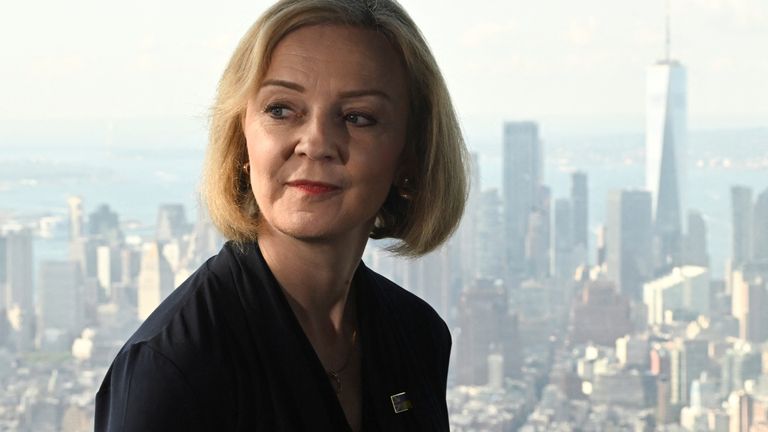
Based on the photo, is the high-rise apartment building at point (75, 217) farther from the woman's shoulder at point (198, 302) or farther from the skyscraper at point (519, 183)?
the woman's shoulder at point (198, 302)

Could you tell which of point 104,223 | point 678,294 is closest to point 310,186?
point 104,223

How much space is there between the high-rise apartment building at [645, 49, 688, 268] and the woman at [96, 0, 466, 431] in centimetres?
597

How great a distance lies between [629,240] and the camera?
723 cm

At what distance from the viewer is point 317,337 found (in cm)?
111

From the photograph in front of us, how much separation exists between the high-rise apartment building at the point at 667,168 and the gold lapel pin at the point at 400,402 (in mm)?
5971

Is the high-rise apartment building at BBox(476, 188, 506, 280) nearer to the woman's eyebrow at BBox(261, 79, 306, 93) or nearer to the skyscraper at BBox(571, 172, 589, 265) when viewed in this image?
the skyscraper at BBox(571, 172, 589, 265)

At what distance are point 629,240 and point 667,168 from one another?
500 mm

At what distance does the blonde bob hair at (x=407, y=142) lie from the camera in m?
1.04

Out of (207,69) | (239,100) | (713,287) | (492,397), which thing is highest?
(207,69)

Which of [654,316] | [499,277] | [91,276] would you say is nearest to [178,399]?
[91,276]

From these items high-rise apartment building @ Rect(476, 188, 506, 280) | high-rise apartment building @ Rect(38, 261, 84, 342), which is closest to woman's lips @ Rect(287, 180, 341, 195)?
high-rise apartment building @ Rect(38, 261, 84, 342)

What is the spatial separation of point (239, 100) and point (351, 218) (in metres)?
0.15

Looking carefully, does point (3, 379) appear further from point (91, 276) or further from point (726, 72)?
point (726, 72)

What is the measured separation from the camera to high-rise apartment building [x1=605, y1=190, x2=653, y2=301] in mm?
7258
